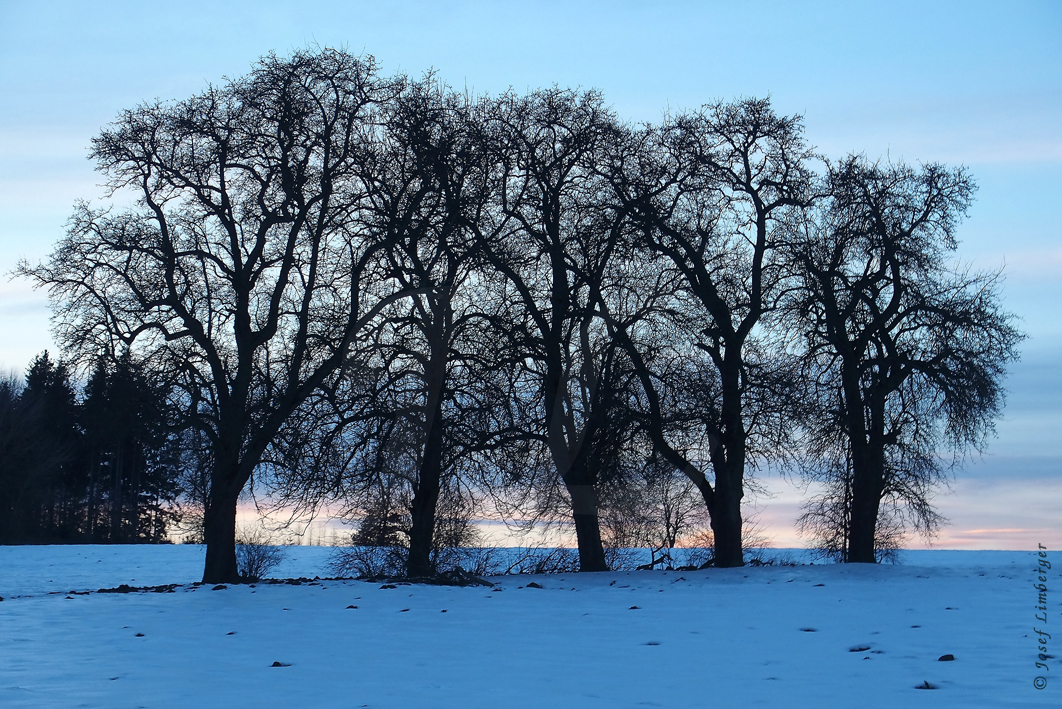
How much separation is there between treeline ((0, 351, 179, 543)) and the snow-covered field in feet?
86.1

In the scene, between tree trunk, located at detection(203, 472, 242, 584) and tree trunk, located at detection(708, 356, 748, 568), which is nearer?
tree trunk, located at detection(203, 472, 242, 584)

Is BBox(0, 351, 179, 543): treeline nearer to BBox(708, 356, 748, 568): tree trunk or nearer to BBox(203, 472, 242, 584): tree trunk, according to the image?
BBox(203, 472, 242, 584): tree trunk

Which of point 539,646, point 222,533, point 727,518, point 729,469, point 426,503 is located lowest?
point 539,646

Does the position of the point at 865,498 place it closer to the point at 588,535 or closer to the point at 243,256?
the point at 588,535

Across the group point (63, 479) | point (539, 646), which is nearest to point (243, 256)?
point (539, 646)

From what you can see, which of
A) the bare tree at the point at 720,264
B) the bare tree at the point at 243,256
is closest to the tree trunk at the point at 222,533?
the bare tree at the point at 243,256

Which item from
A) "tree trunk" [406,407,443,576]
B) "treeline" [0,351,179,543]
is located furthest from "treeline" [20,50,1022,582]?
"treeline" [0,351,179,543]

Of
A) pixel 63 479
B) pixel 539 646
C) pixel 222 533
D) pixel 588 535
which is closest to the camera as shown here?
pixel 539 646

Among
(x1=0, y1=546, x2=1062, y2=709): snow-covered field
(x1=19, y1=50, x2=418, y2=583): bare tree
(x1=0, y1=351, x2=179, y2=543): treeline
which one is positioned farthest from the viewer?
(x1=0, y1=351, x2=179, y2=543): treeline

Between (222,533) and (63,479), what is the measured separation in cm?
3781

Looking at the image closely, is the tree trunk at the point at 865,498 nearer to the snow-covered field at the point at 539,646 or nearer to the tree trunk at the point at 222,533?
the snow-covered field at the point at 539,646

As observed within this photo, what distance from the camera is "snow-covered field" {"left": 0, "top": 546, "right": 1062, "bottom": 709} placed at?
732 centimetres

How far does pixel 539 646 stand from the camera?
9.89 metres

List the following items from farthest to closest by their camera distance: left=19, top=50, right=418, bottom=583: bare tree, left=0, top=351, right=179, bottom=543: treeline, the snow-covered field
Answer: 1. left=0, top=351, right=179, bottom=543: treeline
2. left=19, top=50, right=418, bottom=583: bare tree
3. the snow-covered field
